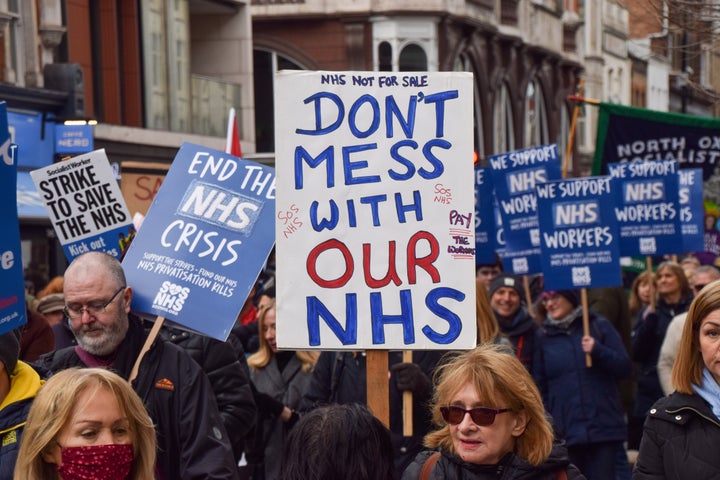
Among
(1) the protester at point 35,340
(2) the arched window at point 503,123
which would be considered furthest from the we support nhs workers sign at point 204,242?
(2) the arched window at point 503,123

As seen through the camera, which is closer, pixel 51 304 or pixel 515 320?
pixel 515 320

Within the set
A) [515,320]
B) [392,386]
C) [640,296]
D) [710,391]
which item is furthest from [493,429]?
[640,296]

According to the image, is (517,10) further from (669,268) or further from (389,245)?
(389,245)

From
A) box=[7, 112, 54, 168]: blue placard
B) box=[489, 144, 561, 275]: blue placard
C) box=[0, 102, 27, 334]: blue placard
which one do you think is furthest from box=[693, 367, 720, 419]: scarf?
box=[7, 112, 54, 168]: blue placard

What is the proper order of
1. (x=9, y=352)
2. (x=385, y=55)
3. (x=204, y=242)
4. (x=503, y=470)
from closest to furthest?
(x=503, y=470) < (x=9, y=352) < (x=204, y=242) < (x=385, y=55)

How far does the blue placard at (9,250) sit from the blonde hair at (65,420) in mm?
1083

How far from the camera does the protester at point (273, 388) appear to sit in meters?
9.11

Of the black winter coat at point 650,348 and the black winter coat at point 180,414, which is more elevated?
the black winter coat at point 180,414

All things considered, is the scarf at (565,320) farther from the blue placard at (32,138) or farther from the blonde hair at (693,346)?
the blue placard at (32,138)

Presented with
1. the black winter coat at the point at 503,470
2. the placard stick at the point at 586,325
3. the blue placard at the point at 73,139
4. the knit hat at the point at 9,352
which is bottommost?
the placard stick at the point at 586,325

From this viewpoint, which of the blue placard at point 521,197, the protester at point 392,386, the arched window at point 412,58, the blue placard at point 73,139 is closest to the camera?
the protester at point 392,386

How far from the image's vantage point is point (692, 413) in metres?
5.59

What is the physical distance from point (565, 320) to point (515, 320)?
18.5 inches

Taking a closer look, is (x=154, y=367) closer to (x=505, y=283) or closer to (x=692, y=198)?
(x=505, y=283)
